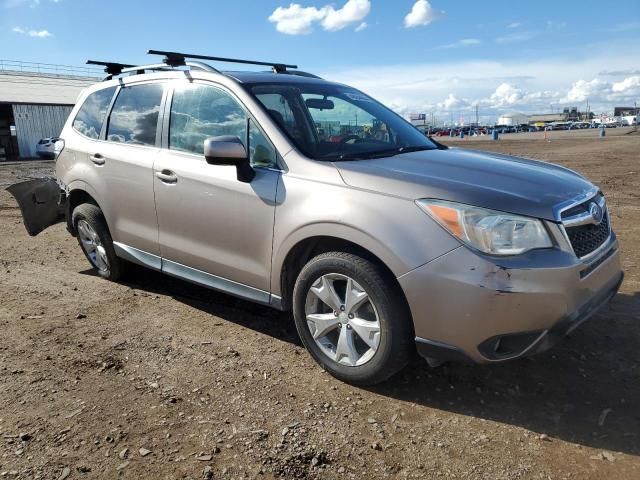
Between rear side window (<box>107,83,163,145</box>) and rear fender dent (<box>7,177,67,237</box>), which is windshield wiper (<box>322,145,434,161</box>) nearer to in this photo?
rear side window (<box>107,83,163,145</box>)

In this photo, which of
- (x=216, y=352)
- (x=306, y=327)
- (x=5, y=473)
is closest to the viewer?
(x=5, y=473)

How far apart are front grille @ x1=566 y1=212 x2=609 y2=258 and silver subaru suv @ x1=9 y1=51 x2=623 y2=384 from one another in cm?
1

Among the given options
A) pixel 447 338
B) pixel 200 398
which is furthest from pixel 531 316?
pixel 200 398

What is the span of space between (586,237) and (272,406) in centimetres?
200

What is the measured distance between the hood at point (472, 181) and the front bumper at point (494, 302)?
0.29 m

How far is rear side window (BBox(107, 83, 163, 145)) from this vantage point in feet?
14.3

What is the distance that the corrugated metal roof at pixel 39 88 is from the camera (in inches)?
1538

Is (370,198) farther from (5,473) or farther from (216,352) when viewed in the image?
(5,473)

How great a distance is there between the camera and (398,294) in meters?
2.93

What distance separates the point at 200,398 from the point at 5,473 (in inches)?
39.6

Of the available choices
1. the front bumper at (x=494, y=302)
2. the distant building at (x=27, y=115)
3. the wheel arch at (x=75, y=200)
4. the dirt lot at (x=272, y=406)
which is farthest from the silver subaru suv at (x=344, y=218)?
the distant building at (x=27, y=115)

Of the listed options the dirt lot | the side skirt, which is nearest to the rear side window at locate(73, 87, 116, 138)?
the side skirt

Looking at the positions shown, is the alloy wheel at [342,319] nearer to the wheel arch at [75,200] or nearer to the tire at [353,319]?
the tire at [353,319]

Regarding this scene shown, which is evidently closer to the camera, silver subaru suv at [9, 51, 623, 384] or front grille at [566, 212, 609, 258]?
silver subaru suv at [9, 51, 623, 384]
